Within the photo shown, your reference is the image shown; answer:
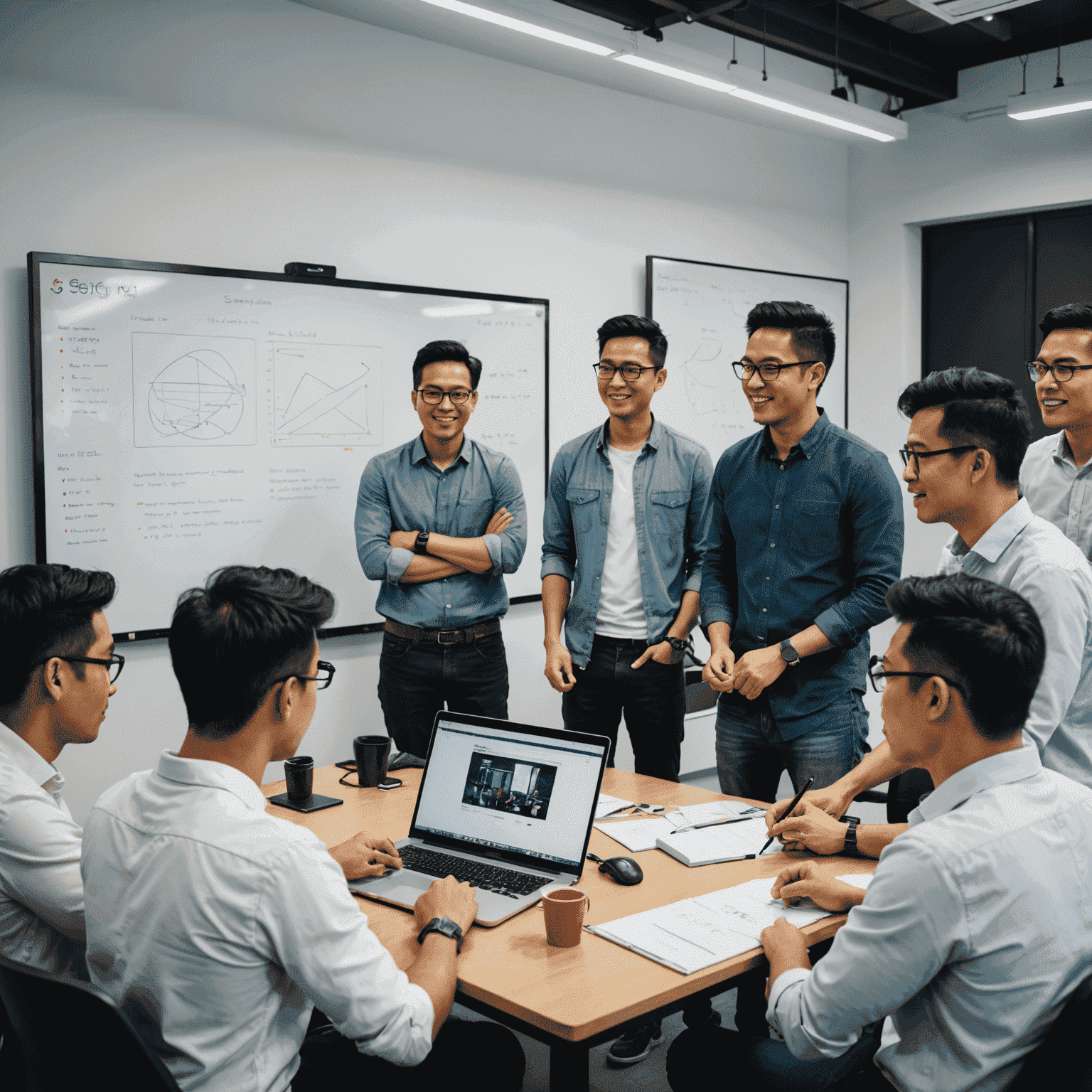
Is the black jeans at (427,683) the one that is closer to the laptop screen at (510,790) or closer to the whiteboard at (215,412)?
the whiteboard at (215,412)

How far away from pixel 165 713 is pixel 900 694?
8.67 ft

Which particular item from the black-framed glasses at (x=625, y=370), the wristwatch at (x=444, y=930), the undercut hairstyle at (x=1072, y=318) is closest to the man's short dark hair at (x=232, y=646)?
the wristwatch at (x=444, y=930)

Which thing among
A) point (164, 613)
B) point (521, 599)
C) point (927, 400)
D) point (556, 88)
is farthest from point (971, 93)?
point (164, 613)

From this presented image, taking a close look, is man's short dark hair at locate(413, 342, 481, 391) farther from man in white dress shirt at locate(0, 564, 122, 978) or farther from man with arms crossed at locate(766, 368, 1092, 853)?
man in white dress shirt at locate(0, 564, 122, 978)

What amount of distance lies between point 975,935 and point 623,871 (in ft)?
2.33

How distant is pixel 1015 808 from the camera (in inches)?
50.0

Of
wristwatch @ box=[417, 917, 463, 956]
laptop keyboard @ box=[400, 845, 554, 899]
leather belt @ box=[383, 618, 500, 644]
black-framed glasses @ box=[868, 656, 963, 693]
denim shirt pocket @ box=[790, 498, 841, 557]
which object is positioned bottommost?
laptop keyboard @ box=[400, 845, 554, 899]

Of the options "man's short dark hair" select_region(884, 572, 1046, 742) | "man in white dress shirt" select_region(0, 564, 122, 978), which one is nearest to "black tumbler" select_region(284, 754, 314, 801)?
"man in white dress shirt" select_region(0, 564, 122, 978)

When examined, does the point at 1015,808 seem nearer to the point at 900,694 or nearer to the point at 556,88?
the point at 900,694

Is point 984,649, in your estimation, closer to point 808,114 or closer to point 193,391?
point 193,391

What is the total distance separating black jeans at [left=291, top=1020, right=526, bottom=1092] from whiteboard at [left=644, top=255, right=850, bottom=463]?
11.3ft

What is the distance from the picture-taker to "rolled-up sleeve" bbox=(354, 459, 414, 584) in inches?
125

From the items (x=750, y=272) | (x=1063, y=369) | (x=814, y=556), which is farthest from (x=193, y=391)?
(x=750, y=272)

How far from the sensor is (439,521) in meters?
3.36
